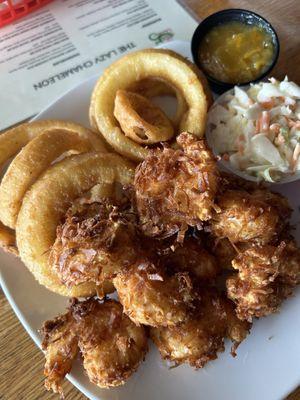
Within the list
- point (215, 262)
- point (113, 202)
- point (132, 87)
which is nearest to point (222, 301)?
point (215, 262)

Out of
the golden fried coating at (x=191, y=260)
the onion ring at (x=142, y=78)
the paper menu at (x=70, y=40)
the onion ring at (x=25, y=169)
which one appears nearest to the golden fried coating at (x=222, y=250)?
the golden fried coating at (x=191, y=260)

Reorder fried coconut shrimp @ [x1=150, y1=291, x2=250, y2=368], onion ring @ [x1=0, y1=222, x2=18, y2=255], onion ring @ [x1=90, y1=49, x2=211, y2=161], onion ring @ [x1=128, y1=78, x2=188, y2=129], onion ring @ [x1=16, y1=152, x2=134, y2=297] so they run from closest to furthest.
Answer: fried coconut shrimp @ [x1=150, y1=291, x2=250, y2=368] → onion ring @ [x1=16, y1=152, x2=134, y2=297] → onion ring @ [x1=0, y1=222, x2=18, y2=255] → onion ring @ [x1=90, y1=49, x2=211, y2=161] → onion ring @ [x1=128, y1=78, x2=188, y2=129]

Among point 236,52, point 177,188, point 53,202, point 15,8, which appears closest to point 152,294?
point 177,188

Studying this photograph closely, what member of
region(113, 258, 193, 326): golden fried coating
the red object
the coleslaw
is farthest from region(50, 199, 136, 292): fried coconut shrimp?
the red object

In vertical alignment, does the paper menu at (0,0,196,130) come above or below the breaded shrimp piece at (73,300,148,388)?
above

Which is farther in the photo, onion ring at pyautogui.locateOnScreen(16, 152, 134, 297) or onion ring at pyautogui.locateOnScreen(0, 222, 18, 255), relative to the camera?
onion ring at pyautogui.locateOnScreen(0, 222, 18, 255)

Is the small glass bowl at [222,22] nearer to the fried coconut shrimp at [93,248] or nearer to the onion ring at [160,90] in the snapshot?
the onion ring at [160,90]

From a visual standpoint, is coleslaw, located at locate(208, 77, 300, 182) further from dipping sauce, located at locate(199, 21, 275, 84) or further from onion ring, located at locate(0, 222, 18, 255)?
onion ring, located at locate(0, 222, 18, 255)
